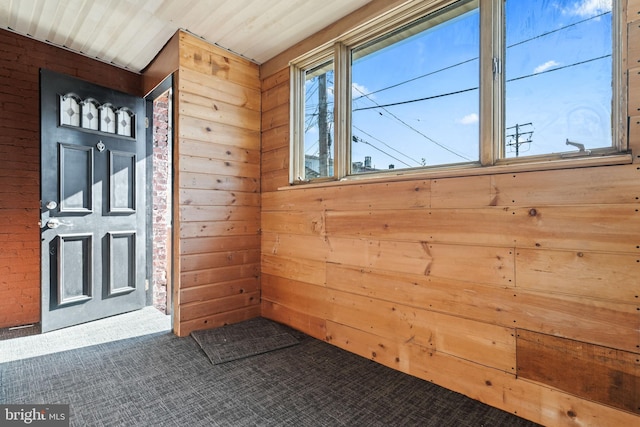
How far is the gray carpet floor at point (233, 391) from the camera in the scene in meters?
1.51

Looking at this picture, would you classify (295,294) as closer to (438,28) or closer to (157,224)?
(157,224)

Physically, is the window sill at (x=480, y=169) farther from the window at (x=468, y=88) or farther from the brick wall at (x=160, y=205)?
the brick wall at (x=160, y=205)

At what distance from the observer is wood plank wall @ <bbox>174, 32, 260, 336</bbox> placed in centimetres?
249

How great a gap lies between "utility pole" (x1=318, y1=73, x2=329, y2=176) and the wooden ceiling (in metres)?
0.40

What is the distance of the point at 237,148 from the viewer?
2.81m

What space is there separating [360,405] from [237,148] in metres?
2.20

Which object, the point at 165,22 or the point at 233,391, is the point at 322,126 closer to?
the point at 165,22

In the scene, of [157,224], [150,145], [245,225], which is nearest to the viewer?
[245,225]

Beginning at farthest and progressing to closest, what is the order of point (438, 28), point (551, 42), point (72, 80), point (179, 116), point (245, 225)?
1. point (245, 225)
2. point (72, 80)
3. point (179, 116)
4. point (438, 28)
5. point (551, 42)

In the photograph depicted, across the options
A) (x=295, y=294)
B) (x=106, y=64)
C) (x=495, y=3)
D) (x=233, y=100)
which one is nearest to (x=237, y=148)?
(x=233, y=100)

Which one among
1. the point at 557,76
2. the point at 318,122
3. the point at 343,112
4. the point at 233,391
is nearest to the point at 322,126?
the point at 318,122

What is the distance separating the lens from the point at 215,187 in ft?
8.75

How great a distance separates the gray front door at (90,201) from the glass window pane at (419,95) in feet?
7.20

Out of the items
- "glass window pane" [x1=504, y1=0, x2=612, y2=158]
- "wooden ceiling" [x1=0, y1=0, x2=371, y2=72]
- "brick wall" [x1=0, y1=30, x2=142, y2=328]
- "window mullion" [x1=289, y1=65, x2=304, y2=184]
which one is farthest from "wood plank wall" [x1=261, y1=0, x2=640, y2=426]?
"brick wall" [x1=0, y1=30, x2=142, y2=328]
